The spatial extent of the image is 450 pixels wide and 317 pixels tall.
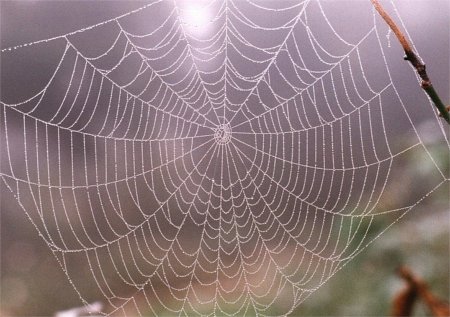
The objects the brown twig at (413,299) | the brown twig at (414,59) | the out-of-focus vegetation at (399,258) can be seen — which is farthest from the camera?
the out-of-focus vegetation at (399,258)

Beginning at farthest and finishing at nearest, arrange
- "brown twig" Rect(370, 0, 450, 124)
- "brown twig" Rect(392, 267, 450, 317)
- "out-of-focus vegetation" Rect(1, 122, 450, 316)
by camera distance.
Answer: "out-of-focus vegetation" Rect(1, 122, 450, 316), "brown twig" Rect(370, 0, 450, 124), "brown twig" Rect(392, 267, 450, 317)

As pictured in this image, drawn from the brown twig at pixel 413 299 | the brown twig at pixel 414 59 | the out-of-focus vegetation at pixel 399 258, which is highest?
the brown twig at pixel 414 59

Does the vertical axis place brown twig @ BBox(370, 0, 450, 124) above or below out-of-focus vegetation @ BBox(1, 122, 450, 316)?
above

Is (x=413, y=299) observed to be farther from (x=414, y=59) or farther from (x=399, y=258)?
(x=399, y=258)

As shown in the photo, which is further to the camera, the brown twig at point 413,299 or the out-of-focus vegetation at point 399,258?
the out-of-focus vegetation at point 399,258

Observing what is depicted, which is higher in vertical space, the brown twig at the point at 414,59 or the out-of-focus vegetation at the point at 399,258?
the brown twig at the point at 414,59

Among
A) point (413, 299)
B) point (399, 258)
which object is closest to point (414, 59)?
point (413, 299)

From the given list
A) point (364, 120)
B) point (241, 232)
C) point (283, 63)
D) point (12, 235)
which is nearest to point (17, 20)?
point (12, 235)

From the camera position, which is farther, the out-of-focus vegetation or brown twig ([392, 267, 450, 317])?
the out-of-focus vegetation
